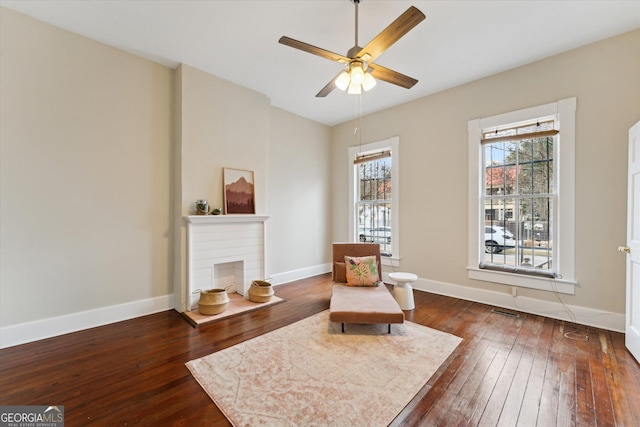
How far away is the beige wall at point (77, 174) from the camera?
96.1 inches

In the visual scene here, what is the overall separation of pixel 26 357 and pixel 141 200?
68.0 inches

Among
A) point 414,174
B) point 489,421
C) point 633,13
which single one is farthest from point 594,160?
point 489,421

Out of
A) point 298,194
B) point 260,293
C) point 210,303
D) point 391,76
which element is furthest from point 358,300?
point 298,194

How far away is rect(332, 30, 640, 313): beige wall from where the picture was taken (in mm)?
2715

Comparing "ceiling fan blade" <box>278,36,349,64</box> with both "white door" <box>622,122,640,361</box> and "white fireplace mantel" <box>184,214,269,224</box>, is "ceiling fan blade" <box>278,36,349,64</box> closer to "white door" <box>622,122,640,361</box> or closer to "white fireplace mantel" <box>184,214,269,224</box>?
"white fireplace mantel" <box>184,214,269,224</box>

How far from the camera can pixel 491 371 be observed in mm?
2059

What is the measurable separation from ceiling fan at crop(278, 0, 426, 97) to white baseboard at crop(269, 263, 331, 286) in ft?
10.8

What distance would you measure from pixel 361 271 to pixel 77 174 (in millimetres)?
3412

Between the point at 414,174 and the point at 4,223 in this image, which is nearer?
the point at 4,223

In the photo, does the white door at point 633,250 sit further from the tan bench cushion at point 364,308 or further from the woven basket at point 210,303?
the woven basket at point 210,303

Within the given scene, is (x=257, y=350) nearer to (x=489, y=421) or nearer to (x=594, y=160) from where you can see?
(x=489, y=421)

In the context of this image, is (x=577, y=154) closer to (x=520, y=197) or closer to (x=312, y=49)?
(x=520, y=197)

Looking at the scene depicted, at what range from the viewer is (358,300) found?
2.88m

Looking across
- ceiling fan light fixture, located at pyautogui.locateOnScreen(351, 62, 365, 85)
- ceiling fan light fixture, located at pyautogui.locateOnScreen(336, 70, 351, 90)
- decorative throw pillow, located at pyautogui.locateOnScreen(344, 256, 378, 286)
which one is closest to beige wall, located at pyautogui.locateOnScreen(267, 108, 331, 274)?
decorative throw pillow, located at pyautogui.locateOnScreen(344, 256, 378, 286)
